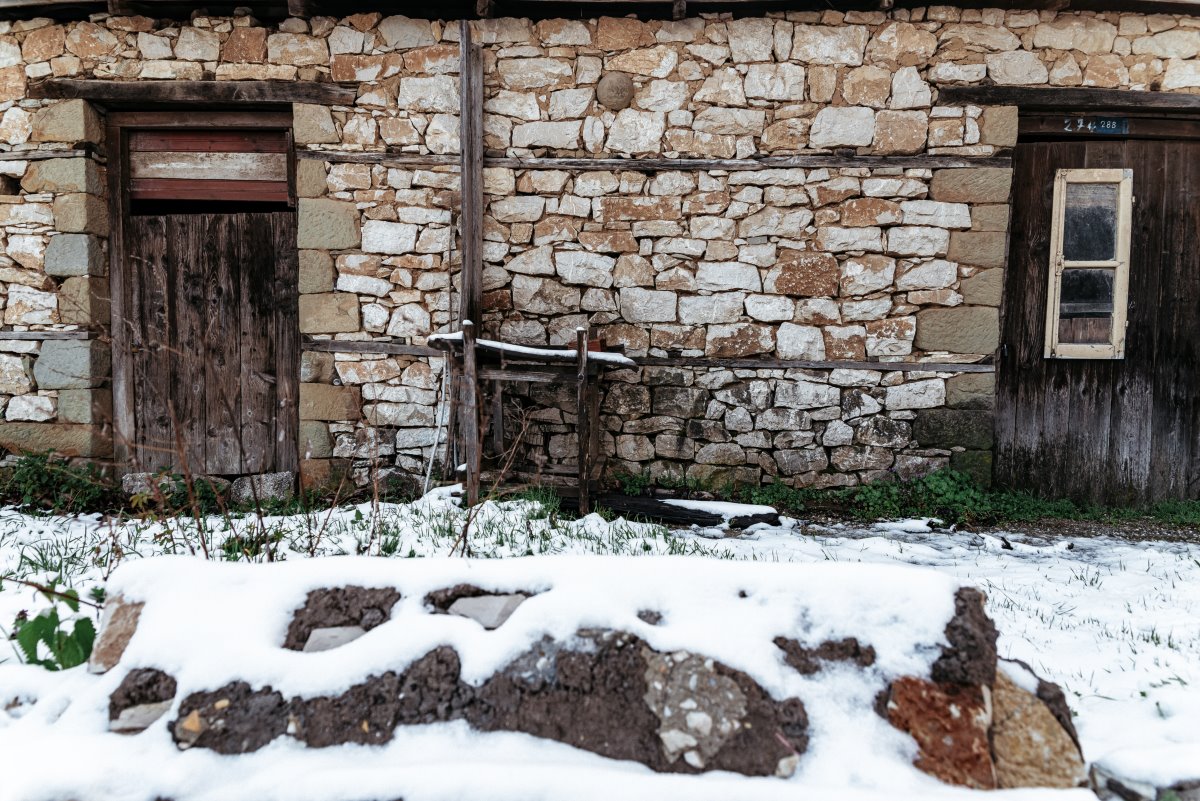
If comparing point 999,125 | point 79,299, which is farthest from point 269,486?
point 999,125

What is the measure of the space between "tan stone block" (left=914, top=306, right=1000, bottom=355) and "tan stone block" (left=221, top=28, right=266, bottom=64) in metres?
5.20

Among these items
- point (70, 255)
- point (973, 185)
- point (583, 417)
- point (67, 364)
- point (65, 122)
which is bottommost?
point (583, 417)

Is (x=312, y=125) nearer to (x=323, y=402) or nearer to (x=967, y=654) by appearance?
(x=323, y=402)

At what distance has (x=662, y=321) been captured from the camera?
4.98 metres

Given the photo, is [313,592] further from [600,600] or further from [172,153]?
[172,153]

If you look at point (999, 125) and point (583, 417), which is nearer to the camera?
point (583, 417)

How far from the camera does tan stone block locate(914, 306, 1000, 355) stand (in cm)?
484

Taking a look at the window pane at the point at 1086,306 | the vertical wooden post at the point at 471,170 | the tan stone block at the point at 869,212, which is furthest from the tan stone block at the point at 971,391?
the vertical wooden post at the point at 471,170

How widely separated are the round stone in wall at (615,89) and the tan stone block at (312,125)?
1992 mm

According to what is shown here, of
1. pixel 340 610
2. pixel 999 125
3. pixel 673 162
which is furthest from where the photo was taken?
pixel 673 162

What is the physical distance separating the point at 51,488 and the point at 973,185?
699cm

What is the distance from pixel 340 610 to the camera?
5.86 ft

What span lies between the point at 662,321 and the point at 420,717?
3.79 meters

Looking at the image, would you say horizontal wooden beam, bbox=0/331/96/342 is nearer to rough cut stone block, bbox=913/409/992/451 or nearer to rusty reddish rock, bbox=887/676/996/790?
rusty reddish rock, bbox=887/676/996/790
